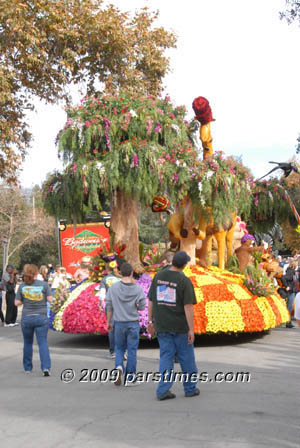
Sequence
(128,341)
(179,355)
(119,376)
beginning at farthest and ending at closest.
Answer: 1. (128,341)
2. (119,376)
3. (179,355)

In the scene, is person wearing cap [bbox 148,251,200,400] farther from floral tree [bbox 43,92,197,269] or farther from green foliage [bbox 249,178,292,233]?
green foliage [bbox 249,178,292,233]

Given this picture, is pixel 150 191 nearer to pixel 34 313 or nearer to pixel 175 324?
pixel 34 313

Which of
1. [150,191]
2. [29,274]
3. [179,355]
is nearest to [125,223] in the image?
[150,191]

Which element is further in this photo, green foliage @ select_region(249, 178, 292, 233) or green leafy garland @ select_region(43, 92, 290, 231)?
green foliage @ select_region(249, 178, 292, 233)

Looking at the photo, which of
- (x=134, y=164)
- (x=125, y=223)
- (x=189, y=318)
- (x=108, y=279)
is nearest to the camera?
Result: (x=189, y=318)

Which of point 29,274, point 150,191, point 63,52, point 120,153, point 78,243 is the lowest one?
point 29,274

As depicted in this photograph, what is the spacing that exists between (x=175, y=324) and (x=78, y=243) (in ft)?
58.8

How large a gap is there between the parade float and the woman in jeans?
2707 mm

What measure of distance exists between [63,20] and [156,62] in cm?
353

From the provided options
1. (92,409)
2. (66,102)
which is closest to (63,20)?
(66,102)

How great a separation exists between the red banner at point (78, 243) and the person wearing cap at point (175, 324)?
16.7m

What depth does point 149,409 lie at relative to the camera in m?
6.39

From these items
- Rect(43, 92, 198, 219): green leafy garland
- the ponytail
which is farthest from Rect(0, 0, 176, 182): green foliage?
the ponytail

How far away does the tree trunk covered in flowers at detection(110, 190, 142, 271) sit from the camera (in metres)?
13.1
